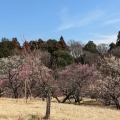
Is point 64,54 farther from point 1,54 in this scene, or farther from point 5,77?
point 5,77

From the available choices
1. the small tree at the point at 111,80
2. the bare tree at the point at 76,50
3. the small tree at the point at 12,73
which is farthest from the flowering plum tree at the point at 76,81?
the bare tree at the point at 76,50

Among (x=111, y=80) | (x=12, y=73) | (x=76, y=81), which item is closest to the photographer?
(x=111, y=80)

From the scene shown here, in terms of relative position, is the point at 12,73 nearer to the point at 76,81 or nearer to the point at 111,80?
the point at 76,81

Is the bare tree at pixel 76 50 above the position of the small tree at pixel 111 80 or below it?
above

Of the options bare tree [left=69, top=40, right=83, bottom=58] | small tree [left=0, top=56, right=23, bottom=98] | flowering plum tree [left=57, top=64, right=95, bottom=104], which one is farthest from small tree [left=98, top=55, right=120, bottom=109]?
bare tree [left=69, top=40, right=83, bottom=58]

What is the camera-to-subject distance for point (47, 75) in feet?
46.9

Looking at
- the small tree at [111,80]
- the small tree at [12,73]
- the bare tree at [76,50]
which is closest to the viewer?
the small tree at [111,80]

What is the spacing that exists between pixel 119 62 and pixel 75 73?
462 centimetres

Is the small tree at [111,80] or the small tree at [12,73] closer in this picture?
the small tree at [111,80]

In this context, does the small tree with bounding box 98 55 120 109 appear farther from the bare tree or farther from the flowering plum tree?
the bare tree

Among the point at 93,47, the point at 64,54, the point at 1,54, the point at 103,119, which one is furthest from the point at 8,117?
the point at 93,47

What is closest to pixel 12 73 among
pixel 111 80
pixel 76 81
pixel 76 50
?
pixel 76 81

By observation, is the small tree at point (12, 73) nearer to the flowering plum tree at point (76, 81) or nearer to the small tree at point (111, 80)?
the flowering plum tree at point (76, 81)

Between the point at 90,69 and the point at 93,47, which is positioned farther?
the point at 93,47
